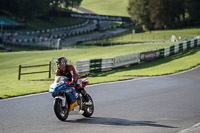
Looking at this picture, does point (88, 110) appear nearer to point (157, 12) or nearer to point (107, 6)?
point (157, 12)

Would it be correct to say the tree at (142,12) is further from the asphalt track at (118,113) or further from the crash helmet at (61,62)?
the crash helmet at (61,62)

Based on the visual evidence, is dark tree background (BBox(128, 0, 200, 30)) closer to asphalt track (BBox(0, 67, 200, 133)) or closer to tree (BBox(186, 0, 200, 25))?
tree (BBox(186, 0, 200, 25))

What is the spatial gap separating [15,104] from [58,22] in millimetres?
112474

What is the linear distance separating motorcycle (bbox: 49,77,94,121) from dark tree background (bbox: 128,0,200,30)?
83.5 m

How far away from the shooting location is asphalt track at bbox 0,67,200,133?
36.7 feet

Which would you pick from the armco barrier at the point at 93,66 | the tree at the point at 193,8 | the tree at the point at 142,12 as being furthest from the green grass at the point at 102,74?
the tree at the point at 193,8

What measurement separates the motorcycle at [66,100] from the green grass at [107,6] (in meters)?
154

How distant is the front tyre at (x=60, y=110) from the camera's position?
1163 cm

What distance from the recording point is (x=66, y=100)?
12.1m

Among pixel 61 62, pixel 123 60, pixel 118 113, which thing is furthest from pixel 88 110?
pixel 123 60

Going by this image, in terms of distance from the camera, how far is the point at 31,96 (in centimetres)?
1750

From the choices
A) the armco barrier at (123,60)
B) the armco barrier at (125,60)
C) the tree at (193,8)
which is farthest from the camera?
the tree at (193,8)

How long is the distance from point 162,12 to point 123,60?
5948cm

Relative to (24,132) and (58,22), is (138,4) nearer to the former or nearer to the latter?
(58,22)
